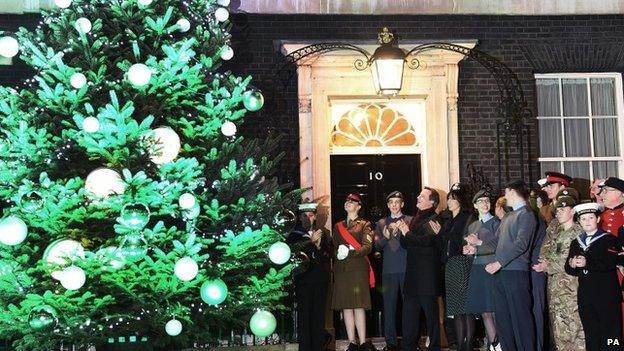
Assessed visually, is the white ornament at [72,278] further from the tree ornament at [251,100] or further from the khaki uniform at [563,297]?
the khaki uniform at [563,297]

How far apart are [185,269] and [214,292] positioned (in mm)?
455

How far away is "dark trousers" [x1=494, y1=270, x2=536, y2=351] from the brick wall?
4.07 meters

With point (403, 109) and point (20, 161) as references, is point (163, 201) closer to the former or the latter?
point (20, 161)

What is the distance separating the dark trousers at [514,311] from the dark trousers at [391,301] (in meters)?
1.64

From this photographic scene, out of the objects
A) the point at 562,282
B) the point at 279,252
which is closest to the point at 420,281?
the point at 562,282

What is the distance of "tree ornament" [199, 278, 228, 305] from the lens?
8438mm

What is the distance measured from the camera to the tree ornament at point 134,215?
8.05 meters

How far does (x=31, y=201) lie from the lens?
8281mm

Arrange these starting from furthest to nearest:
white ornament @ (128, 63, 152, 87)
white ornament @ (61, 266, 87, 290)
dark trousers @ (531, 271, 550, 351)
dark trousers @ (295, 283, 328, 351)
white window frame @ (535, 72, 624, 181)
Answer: white window frame @ (535, 72, 624, 181) → dark trousers @ (295, 283, 328, 351) → dark trousers @ (531, 271, 550, 351) → white ornament @ (128, 63, 152, 87) → white ornament @ (61, 266, 87, 290)

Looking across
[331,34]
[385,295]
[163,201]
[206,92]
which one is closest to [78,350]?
[163,201]

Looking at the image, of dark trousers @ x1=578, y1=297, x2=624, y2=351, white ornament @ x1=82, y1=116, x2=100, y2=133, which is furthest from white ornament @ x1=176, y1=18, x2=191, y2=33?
dark trousers @ x1=578, y1=297, x2=624, y2=351

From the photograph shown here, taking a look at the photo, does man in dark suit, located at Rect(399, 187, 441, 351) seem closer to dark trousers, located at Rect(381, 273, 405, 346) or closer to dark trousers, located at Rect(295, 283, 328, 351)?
dark trousers, located at Rect(381, 273, 405, 346)

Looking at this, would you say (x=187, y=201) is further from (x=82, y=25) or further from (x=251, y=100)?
(x=82, y=25)

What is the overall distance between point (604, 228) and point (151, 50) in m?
5.02
